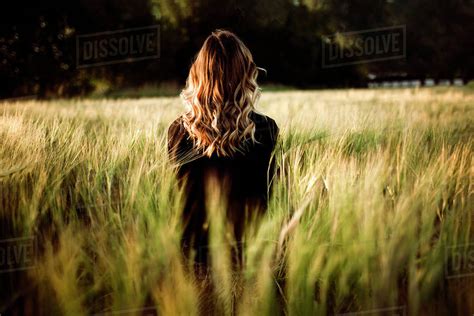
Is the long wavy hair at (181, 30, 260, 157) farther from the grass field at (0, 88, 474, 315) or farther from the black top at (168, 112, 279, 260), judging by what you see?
the grass field at (0, 88, 474, 315)

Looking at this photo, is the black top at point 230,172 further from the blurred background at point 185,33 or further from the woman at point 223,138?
the blurred background at point 185,33

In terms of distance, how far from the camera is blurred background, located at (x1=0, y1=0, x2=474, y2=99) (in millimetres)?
3145

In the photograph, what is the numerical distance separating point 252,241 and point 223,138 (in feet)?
1.13

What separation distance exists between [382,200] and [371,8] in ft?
9.02

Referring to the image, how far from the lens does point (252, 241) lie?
1.39 metres

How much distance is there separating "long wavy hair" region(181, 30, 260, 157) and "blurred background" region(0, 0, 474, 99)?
1.65 m

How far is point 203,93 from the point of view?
1.56 meters

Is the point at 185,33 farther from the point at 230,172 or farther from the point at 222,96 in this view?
the point at 230,172

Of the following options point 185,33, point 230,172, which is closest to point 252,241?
point 230,172

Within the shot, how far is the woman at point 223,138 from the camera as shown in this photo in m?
1.50

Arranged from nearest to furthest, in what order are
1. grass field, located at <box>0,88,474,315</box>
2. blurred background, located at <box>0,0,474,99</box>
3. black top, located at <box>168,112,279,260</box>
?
grass field, located at <box>0,88,474,315</box>, black top, located at <box>168,112,279,260</box>, blurred background, located at <box>0,0,474,99</box>

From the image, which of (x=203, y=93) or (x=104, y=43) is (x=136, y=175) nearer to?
(x=203, y=93)

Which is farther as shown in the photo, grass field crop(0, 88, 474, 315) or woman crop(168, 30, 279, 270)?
woman crop(168, 30, 279, 270)

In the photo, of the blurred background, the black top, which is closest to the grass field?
the black top
